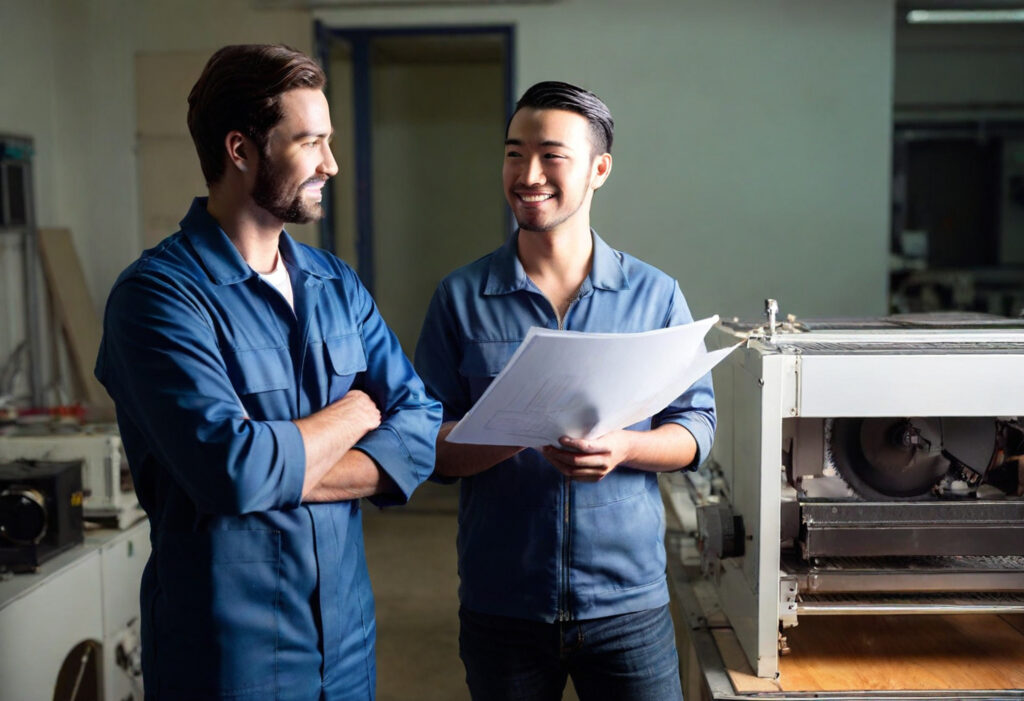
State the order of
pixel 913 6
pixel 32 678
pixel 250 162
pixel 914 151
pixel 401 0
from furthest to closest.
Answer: pixel 914 151, pixel 913 6, pixel 401 0, pixel 32 678, pixel 250 162

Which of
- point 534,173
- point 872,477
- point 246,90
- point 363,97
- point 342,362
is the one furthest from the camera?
point 363,97

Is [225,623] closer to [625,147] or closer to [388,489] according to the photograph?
[388,489]

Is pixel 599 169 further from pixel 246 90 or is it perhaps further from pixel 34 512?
pixel 34 512

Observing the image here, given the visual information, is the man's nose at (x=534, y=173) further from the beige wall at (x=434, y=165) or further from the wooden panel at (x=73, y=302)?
the beige wall at (x=434, y=165)

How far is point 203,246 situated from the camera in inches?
47.6

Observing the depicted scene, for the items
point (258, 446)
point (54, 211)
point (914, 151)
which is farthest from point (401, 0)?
point (914, 151)

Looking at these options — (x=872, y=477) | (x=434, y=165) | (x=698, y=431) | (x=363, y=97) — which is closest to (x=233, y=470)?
(x=698, y=431)

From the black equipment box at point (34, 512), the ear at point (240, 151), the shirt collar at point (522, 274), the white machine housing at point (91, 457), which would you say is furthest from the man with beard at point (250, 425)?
the white machine housing at point (91, 457)

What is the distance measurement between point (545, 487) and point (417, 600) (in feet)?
8.54

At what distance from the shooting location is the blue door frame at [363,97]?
15.5ft

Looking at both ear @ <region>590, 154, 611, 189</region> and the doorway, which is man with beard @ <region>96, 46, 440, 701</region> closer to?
ear @ <region>590, 154, 611, 189</region>

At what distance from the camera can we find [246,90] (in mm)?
1182

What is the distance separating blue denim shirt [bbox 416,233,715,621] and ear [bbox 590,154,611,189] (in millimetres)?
105

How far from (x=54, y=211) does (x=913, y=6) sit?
5.53 metres
